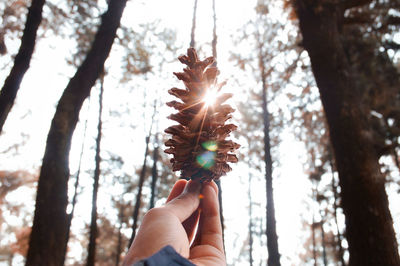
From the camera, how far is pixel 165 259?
2.65 ft

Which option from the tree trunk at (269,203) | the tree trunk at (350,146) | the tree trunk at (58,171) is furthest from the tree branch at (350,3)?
the tree trunk at (269,203)

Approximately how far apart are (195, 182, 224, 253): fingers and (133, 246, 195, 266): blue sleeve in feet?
1.25

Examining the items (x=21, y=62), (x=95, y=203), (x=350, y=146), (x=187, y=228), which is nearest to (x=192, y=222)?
(x=187, y=228)

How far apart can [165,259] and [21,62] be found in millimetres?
2798

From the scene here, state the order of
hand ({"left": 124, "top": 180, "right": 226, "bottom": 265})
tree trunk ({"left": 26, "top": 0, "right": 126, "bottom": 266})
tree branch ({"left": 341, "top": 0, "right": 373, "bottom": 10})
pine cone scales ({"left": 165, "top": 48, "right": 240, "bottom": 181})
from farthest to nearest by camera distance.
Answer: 1. tree branch ({"left": 341, "top": 0, "right": 373, "bottom": 10})
2. tree trunk ({"left": 26, "top": 0, "right": 126, "bottom": 266})
3. pine cone scales ({"left": 165, "top": 48, "right": 240, "bottom": 181})
4. hand ({"left": 124, "top": 180, "right": 226, "bottom": 265})

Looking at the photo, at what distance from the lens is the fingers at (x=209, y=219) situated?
Answer: 1.22 metres

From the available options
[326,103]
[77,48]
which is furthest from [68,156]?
[77,48]

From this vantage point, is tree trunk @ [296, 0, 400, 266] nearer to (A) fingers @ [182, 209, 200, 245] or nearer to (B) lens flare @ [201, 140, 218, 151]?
(A) fingers @ [182, 209, 200, 245]

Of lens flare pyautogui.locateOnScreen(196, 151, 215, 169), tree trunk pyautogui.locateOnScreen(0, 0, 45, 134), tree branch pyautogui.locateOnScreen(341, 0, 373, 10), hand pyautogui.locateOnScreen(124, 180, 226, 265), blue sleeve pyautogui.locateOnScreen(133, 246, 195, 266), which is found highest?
tree branch pyautogui.locateOnScreen(341, 0, 373, 10)

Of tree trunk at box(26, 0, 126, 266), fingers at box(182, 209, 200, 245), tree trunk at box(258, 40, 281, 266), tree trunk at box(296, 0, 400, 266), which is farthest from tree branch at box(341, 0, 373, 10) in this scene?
tree trunk at box(258, 40, 281, 266)

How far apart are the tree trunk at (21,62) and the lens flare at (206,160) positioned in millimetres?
2305

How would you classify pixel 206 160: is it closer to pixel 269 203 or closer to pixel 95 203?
pixel 95 203

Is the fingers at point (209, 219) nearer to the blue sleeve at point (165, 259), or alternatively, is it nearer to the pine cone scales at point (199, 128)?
the pine cone scales at point (199, 128)

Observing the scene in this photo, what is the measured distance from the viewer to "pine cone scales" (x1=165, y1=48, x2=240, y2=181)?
1.21 m
